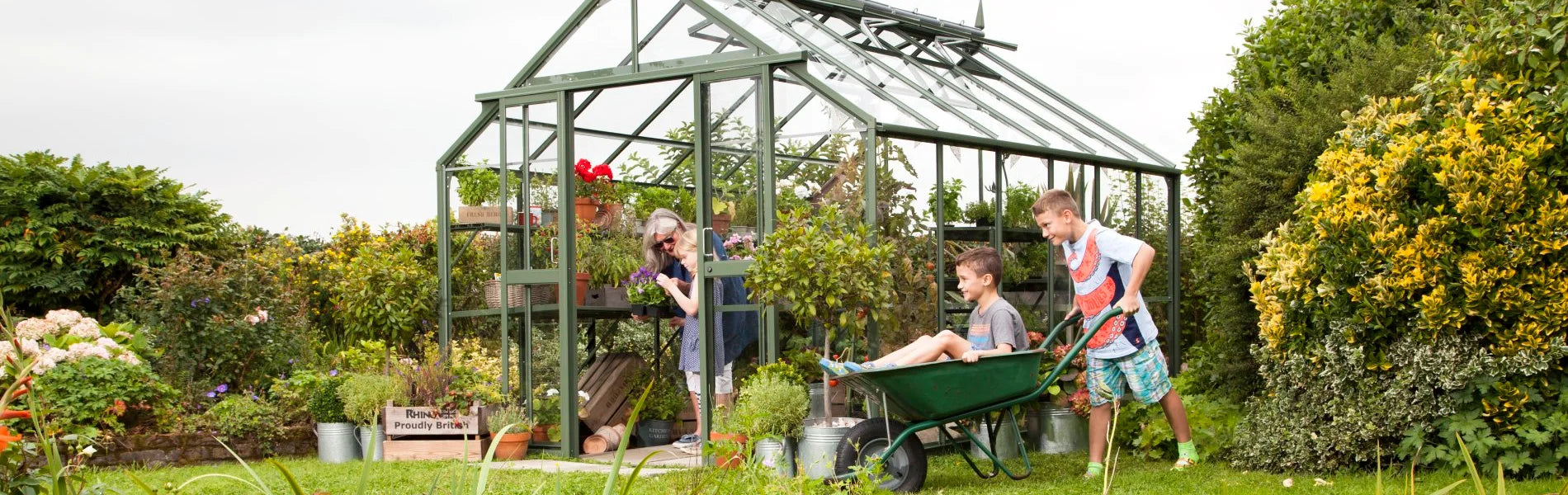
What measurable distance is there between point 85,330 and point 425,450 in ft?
6.90

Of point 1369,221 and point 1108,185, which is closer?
point 1369,221

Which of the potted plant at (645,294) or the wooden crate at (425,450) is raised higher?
the potted plant at (645,294)

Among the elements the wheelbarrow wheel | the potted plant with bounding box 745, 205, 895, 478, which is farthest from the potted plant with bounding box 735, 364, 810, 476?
the wheelbarrow wheel

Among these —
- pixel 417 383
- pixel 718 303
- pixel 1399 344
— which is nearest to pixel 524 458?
pixel 417 383

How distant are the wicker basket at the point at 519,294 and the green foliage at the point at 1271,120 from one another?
4.18 metres

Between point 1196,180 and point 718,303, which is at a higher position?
point 1196,180

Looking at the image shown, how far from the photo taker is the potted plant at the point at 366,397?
837 centimetres

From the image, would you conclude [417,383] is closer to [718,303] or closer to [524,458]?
[524,458]

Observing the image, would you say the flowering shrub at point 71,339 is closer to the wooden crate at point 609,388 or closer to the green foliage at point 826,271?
the wooden crate at point 609,388

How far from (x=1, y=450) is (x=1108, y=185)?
310 inches

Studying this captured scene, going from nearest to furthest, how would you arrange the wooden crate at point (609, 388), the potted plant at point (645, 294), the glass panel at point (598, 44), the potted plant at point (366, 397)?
the potted plant at point (366, 397)
the potted plant at point (645, 294)
the glass panel at point (598, 44)
the wooden crate at point (609, 388)

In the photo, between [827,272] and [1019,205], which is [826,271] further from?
[1019,205]

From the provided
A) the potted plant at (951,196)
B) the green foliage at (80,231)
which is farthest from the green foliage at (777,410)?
the green foliage at (80,231)

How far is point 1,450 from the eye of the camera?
2.44 meters
